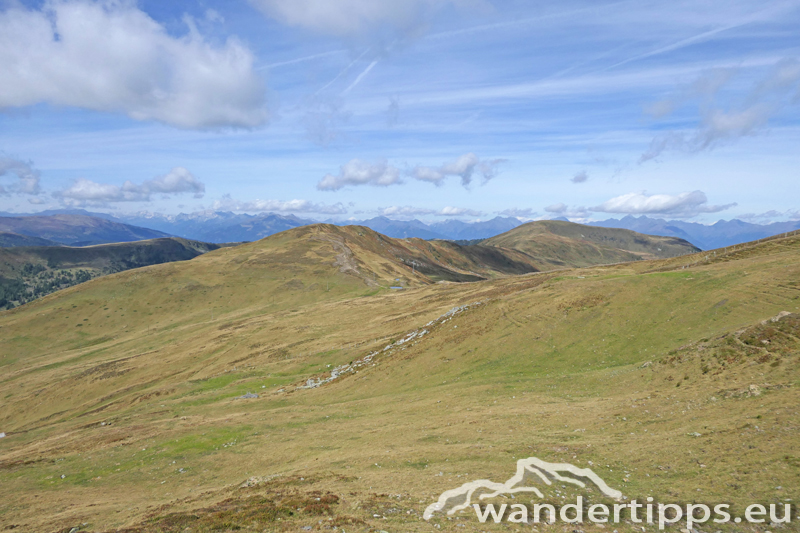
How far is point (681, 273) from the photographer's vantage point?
164 ft

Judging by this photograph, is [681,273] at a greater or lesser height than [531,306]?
greater

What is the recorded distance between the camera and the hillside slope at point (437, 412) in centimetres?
1908

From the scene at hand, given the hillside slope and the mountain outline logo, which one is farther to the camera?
the hillside slope

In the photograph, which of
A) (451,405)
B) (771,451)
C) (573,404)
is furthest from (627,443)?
(451,405)

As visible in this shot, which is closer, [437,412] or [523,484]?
[523,484]

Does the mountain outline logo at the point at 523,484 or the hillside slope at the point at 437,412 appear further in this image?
the hillside slope at the point at 437,412

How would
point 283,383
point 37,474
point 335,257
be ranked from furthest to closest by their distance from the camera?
point 335,257
point 283,383
point 37,474

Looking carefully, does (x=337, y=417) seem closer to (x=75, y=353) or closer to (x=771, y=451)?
(x=771, y=451)

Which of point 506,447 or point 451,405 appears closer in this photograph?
point 506,447

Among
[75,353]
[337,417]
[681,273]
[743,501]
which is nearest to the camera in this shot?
[743,501]

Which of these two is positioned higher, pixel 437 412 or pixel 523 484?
pixel 523 484

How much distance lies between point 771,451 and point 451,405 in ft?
72.3

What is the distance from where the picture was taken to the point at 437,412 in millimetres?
34469

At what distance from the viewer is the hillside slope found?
751 inches
